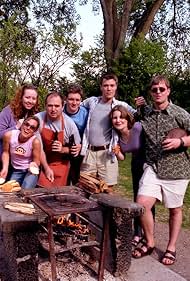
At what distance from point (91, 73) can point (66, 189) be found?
1067cm

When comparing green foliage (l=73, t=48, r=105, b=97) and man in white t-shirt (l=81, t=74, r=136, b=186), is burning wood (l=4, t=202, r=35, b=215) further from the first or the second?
green foliage (l=73, t=48, r=105, b=97)

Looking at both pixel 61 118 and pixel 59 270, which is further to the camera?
pixel 61 118

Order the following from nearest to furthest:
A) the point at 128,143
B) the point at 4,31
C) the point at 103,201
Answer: the point at 103,201 < the point at 128,143 < the point at 4,31

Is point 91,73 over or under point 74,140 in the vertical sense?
over

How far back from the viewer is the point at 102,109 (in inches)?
187

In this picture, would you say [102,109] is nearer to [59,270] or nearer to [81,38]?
[59,270]

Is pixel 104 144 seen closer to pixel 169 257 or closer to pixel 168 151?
pixel 168 151

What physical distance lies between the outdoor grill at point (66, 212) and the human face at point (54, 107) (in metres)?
1.00

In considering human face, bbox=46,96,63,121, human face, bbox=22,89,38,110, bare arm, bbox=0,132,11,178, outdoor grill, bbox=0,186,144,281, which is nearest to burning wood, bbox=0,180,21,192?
outdoor grill, bbox=0,186,144,281

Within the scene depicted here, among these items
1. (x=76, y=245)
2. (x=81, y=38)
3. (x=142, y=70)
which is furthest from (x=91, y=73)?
(x=76, y=245)

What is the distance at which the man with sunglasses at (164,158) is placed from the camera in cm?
415

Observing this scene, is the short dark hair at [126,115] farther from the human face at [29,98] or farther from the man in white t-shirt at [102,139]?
the human face at [29,98]

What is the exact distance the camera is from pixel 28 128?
15.1 feet

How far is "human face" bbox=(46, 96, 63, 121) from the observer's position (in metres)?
4.60
